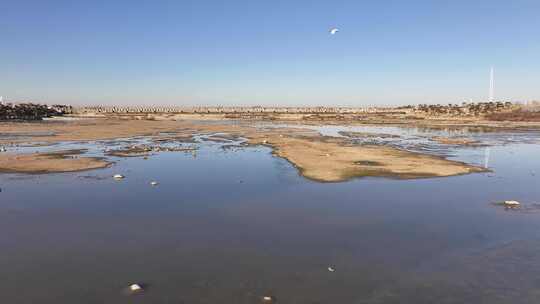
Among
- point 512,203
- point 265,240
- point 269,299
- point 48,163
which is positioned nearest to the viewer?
point 269,299

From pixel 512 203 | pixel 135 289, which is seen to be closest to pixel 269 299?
pixel 135 289

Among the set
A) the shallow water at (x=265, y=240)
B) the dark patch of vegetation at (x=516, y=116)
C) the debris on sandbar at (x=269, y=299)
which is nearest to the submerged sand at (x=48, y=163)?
the shallow water at (x=265, y=240)

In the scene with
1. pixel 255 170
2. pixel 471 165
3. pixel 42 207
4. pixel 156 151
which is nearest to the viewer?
pixel 42 207

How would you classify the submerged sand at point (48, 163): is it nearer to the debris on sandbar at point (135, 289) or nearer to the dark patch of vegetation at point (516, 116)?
the debris on sandbar at point (135, 289)

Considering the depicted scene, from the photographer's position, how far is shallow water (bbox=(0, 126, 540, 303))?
859 centimetres

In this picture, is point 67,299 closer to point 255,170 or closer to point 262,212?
point 262,212

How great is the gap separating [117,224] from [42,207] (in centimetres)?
366

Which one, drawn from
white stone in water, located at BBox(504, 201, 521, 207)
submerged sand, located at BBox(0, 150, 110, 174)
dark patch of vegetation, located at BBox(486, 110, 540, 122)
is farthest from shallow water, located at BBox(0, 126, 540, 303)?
dark patch of vegetation, located at BBox(486, 110, 540, 122)

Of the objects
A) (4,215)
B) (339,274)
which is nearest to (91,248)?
(4,215)

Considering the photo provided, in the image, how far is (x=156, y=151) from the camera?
104 ft

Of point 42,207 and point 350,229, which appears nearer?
point 350,229

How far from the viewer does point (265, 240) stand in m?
11.6

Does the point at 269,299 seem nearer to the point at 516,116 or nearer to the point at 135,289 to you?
the point at 135,289

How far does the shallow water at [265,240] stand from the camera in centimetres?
859
